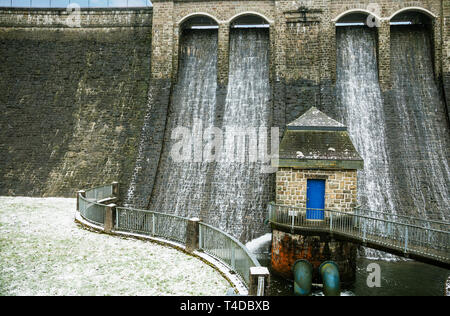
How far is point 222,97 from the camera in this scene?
23141 millimetres

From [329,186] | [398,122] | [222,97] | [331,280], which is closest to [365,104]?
[398,122]

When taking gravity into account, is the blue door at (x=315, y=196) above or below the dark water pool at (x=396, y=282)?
above

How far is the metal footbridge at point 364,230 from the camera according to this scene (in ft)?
36.7

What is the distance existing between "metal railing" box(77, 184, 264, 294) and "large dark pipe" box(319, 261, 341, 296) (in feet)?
14.7

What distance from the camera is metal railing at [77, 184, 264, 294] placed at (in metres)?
9.20

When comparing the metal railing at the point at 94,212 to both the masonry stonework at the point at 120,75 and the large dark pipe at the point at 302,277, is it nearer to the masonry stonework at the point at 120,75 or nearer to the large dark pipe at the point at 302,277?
the masonry stonework at the point at 120,75

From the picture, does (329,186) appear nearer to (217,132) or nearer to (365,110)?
(217,132)

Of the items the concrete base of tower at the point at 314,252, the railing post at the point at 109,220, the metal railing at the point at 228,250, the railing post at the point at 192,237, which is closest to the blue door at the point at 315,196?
the concrete base of tower at the point at 314,252

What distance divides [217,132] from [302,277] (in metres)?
11.3

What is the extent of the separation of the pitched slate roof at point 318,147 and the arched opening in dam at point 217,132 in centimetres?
519

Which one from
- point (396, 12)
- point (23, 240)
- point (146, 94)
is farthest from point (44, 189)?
point (396, 12)

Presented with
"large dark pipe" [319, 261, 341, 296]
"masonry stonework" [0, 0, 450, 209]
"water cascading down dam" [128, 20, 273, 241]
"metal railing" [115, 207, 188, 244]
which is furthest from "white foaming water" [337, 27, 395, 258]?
"metal railing" [115, 207, 188, 244]
